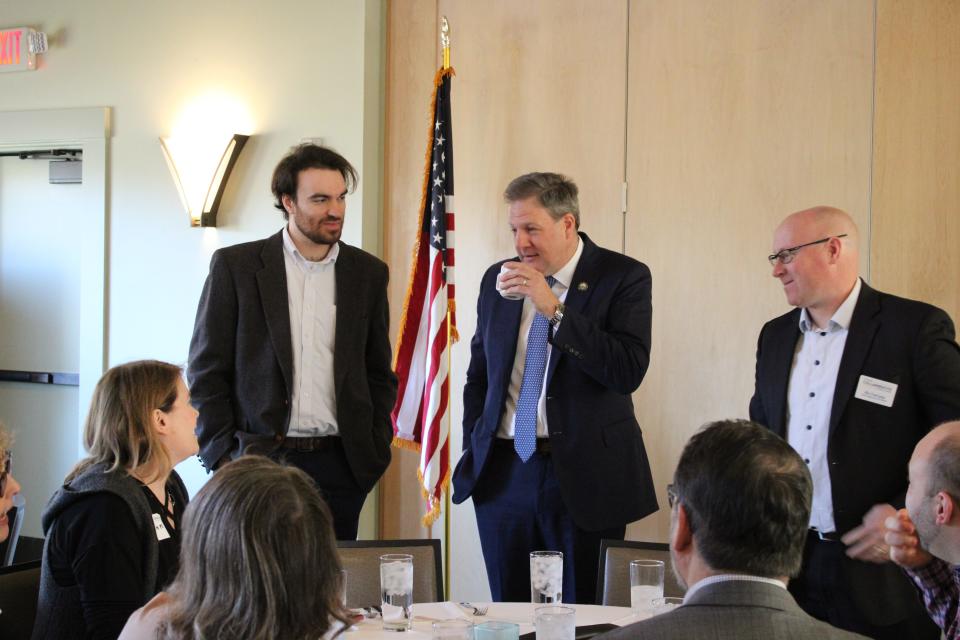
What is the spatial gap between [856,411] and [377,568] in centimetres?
148

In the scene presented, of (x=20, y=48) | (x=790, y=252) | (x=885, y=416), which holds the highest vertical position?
(x=20, y=48)

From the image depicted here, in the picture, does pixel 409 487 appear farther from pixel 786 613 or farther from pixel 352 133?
pixel 786 613

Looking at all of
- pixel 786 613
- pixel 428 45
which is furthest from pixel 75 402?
pixel 786 613

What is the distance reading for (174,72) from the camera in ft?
17.4

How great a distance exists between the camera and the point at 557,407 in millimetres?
3477

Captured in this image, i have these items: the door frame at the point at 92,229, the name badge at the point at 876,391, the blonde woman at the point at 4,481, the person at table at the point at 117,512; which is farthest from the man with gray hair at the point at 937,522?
the door frame at the point at 92,229

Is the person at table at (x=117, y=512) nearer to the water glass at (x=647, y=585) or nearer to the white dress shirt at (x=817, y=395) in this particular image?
the water glass at (x=647, y=585)

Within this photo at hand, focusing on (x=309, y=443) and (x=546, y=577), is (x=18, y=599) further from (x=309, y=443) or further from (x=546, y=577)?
(x=546, y=577)

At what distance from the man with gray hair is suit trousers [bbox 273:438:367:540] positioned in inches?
76.5

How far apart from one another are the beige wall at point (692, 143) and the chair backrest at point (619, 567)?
56.3 inches

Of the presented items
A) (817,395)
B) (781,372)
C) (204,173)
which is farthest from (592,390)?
(204,173)

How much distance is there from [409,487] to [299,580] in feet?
11.1

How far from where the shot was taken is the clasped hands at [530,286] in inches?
Result: 133

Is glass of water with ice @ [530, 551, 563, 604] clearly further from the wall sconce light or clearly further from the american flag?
the wall sconce light
